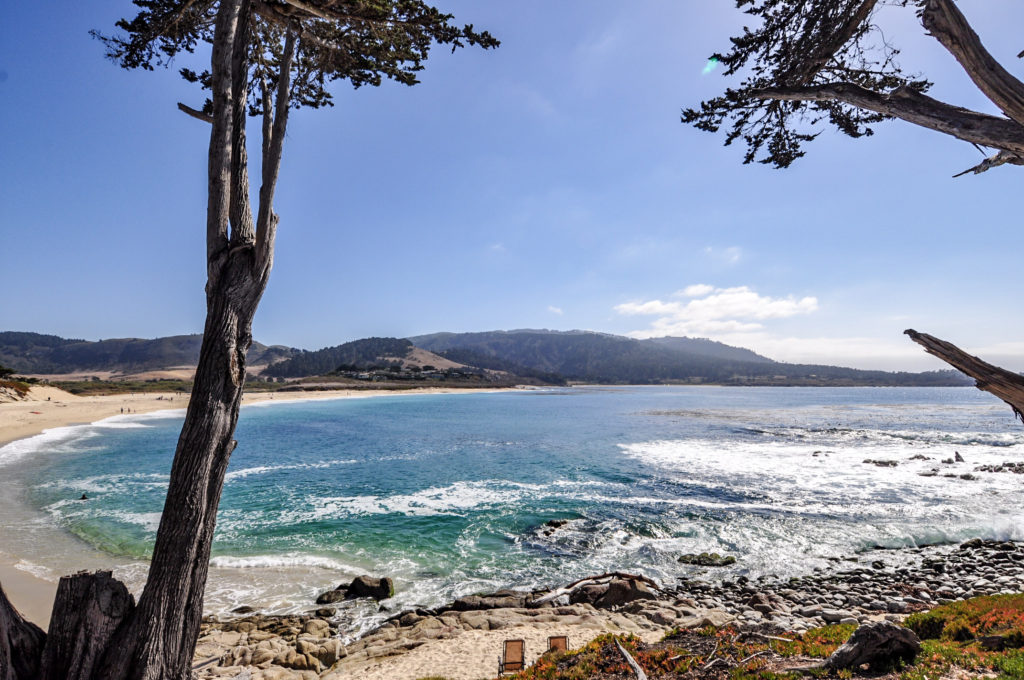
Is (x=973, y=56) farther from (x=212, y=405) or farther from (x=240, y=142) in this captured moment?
(x=212, y=405)

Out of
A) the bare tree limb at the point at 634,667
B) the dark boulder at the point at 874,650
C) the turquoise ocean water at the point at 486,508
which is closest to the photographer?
the bare tree limb at the point at 634,667

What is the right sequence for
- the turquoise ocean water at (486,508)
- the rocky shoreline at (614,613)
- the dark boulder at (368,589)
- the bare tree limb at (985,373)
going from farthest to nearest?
the turquoise ocean water at (486,508)
the dark boulder at (368,589)
the rocky shoreline at (614,613)
the bare tree limb at (985,373)

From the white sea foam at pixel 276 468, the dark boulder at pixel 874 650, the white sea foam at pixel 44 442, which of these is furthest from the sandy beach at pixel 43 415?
the dark boulder at pixel 874 650

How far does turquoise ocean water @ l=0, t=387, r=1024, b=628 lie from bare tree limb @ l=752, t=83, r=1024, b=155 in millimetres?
11099

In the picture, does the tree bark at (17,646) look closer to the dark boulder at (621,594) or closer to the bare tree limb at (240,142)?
the bare tree limb at (240,142)

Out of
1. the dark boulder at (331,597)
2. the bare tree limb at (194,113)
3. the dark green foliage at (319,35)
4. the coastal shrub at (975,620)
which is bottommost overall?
the dark boulder at (331,597)

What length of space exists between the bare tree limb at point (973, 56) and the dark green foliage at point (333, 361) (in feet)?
501

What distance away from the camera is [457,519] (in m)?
16.2

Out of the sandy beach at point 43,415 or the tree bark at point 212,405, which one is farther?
the sandy beach at point 43,415

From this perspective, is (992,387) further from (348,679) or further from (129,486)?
(129,486)

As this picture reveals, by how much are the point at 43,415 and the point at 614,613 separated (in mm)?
61211

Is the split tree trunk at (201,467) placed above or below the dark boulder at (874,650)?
above

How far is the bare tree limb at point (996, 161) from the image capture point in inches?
177

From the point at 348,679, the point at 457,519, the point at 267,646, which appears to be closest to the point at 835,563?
the point at 457,519
